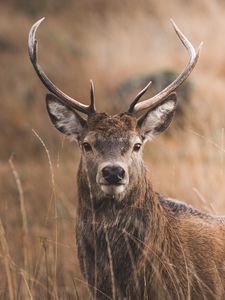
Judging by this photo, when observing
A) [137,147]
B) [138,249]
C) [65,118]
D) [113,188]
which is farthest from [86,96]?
[113,188]

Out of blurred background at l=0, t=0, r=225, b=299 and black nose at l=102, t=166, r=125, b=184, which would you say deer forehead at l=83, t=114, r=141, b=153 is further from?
blurred background at l=0, t=0, r=225, b=299

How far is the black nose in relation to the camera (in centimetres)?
462

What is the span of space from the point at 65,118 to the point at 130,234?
880mm

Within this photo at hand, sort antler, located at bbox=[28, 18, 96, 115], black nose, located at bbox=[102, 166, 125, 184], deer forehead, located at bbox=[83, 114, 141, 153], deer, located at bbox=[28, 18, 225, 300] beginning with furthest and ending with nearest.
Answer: antler, located at bbox=[28, 18, 96, 115] < deer forehead, located at bbox=[83, 114, 141, 153] < deer, located at bbox=[28, 18, 225, 300] < black nose, located at bbox=[102, 166, 125, 184]

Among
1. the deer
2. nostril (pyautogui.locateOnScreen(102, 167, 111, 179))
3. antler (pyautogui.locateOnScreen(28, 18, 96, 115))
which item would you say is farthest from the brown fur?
nostril (pyautogui.locateOnScreen(102, 167, 111, 179))

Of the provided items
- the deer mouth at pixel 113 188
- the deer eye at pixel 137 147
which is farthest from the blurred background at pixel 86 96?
the deer eye at pixel 137 147

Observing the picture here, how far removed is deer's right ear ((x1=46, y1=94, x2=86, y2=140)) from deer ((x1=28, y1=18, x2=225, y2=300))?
10cm

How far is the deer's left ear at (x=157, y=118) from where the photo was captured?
5238mm

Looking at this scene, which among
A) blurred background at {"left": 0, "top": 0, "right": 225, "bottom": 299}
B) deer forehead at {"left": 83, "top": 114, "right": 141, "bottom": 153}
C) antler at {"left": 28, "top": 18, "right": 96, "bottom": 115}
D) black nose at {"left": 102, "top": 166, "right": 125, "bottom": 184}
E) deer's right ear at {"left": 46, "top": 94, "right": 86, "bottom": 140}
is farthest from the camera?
blurred background at {"left": 0, "top": 0, "right": 225, "bottom": 299}

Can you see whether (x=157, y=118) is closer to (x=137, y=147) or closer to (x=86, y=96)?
(x=137, y=147)

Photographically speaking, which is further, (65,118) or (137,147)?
(65,118)

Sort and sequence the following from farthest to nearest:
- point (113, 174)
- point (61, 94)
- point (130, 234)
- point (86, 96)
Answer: point (86, 96) < point (61, 94) < point (130, 234) < point (113, 174)

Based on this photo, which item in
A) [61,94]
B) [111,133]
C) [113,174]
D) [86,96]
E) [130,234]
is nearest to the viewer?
[113,174]

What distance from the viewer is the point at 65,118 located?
17.4ft
